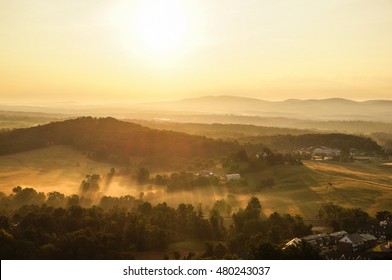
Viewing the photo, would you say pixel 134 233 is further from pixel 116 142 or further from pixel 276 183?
pixel 116 142

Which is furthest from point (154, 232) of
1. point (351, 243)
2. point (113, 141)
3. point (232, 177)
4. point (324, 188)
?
point (113, 141)

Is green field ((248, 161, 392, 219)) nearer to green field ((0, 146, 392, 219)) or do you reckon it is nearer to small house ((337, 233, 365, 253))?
green field ((0, 146, 392, 219))

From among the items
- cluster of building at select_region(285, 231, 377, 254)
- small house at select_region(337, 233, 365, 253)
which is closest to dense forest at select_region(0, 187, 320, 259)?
cluster of building at select_region(285, 231, 377, 254)

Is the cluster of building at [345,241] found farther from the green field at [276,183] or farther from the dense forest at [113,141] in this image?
the dense forest at [113,141]

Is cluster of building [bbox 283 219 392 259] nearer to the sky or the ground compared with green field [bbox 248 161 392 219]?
nearer to the sky

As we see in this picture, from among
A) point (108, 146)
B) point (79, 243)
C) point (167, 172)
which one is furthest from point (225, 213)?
point (108, 146)

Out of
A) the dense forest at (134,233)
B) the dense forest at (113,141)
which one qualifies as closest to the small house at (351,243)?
the dense forest at (134,233)

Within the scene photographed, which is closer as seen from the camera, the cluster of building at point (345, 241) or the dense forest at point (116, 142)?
the cluster of building at point (345, 241)

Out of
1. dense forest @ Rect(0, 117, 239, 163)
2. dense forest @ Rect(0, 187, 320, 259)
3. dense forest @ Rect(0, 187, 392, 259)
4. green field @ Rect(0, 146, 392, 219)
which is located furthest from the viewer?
dense forest @ Rect(0, 117, 239, 163)

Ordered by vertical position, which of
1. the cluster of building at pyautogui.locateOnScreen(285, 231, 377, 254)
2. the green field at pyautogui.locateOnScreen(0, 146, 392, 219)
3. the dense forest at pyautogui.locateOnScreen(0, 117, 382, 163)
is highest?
the dense forest at pyautogui.locateOnScreen(0, 117, 382, 163)
